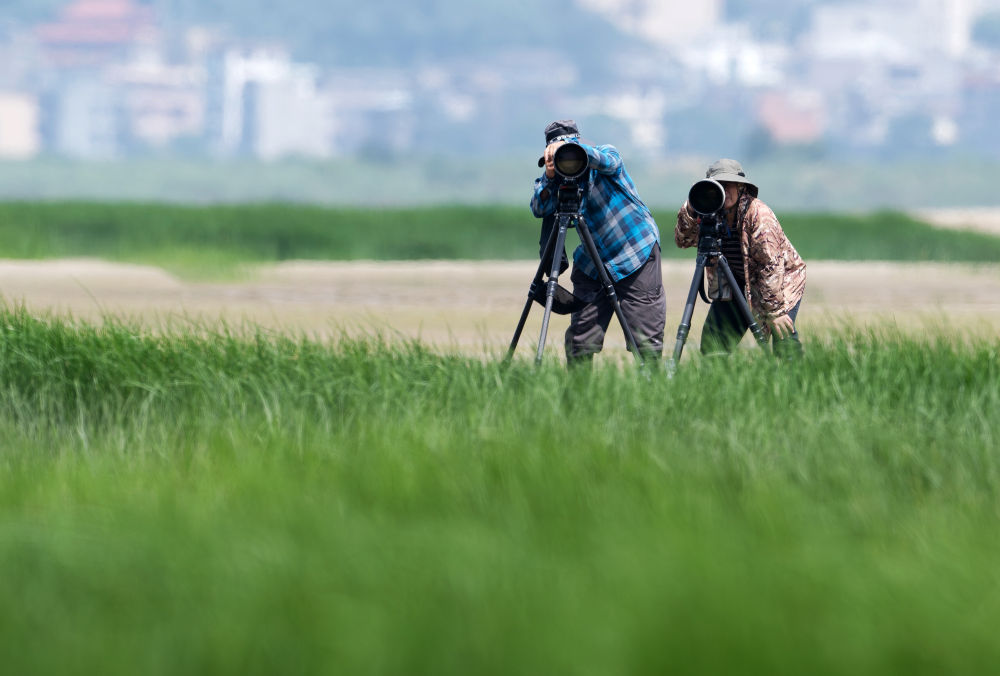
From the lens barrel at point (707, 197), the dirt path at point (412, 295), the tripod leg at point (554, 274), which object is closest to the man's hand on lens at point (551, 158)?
the tripod leg at point (554, 274)

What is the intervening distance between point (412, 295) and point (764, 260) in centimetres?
1439

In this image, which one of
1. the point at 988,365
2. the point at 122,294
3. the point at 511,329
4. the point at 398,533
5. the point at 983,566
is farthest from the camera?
the point at 122,294

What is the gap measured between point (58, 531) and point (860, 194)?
650 ft

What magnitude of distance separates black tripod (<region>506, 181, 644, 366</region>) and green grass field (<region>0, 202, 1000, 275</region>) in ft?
68.7

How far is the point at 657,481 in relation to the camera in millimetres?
5133

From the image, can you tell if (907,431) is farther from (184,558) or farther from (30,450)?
→ (30,450)

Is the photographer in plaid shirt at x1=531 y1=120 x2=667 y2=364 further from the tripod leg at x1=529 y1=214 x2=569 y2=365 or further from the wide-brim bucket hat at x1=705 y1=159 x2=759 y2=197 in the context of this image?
the wide-brim bucket hat at x1=705 y1=159 x2=759 y2=197

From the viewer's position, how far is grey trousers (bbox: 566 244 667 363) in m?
7.73

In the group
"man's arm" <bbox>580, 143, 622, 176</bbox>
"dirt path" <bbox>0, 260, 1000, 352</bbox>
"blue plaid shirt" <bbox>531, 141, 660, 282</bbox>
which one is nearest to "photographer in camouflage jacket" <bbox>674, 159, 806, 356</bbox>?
"blue plaid shirt" <bbox>531, 141, 660, 282</bbox>

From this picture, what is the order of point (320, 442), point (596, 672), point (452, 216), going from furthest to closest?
point (452, 216)
point (320, 442)
point (596, 672)

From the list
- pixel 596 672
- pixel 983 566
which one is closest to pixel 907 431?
pixel 983 566

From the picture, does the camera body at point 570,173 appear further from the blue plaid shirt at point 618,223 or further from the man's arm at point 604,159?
the blue plaid shirt at point 618,223

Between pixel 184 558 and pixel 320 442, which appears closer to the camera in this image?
pixel 184 558

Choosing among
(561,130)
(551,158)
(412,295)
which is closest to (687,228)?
(561,130)
